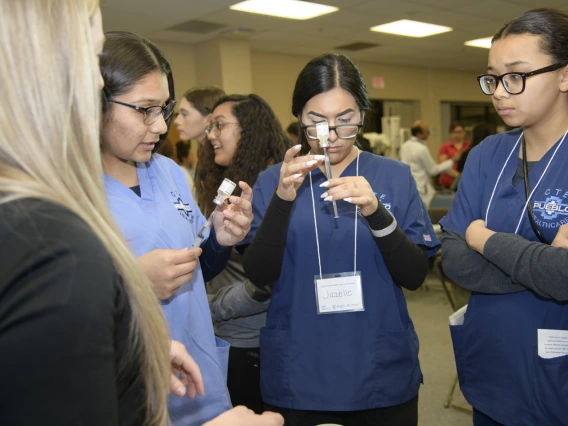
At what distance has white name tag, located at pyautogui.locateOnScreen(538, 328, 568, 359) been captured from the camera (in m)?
1.24

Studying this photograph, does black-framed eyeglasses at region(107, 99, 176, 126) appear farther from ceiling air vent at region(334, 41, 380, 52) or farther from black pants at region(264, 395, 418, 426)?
ceiling air vent at region(334, 41, 380, 52)

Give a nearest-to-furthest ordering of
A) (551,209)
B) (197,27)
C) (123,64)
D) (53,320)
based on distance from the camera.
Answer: (53,320)
(123,64)
(551,209)
(197,27)

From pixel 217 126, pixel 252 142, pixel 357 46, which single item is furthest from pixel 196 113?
pixel 357 46

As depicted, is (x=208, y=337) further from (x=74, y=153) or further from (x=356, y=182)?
(x=74, y=153)

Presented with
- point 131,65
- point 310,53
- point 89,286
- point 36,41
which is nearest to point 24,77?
point 36,41

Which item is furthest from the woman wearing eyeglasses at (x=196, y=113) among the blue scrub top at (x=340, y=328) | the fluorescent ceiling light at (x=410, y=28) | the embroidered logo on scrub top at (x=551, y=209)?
the fluorescent ceiling light at (x=410, y=28)

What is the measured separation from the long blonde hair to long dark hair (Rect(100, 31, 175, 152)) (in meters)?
0.50

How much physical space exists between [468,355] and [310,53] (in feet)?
28.2

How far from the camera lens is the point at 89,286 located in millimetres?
529

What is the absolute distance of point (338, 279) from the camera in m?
1.44


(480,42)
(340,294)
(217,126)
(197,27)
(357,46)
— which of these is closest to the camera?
(340,294)

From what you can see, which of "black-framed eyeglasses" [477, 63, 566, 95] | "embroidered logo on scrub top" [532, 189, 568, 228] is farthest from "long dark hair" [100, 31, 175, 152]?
"embroidered logo on scrub top" [532, 189, 568, 228]

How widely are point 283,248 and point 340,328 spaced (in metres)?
0.28

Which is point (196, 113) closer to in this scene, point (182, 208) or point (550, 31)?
point (182, 208)
